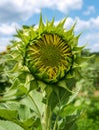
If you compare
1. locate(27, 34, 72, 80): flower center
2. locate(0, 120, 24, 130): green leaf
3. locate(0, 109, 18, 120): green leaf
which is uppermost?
locate(27, 34, 72, 80): flower center

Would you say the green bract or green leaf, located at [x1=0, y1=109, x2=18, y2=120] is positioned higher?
the green bract

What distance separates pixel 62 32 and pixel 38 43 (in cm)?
11

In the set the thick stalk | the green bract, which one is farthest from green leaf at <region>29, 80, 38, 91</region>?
the thick stalk

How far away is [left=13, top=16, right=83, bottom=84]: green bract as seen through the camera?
1808mm

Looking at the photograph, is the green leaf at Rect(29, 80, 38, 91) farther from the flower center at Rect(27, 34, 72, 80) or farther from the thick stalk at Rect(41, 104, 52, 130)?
the thick stalk at Rect(41, 104, 52, 130)

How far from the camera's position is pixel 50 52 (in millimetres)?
1839

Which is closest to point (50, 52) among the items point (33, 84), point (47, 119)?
point (33, 84)

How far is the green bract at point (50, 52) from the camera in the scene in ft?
5.93

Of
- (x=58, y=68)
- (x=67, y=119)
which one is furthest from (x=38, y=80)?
(x=67, y=119)

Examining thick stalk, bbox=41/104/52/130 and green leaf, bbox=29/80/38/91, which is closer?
green leaf, bbox=29/80/38/91

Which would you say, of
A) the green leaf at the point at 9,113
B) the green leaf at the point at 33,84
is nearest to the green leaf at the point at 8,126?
the green leaf at the point at 9,113

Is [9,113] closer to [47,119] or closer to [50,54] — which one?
[47,119]

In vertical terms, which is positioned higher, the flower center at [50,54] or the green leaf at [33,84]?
the flower center at [50,54]

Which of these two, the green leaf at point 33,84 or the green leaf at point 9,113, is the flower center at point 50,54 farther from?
the green leaf at point 9,113
